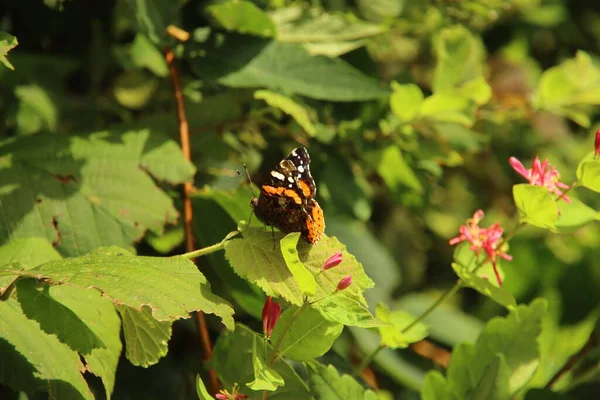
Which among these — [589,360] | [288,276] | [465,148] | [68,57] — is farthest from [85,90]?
[589,360]

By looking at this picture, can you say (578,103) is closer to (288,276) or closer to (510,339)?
(510,339)

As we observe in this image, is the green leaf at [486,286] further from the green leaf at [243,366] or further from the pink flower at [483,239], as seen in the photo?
the green leaf at [243,366]

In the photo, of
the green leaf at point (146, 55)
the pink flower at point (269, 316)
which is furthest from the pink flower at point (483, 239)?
the green leaf at point (146, 55)

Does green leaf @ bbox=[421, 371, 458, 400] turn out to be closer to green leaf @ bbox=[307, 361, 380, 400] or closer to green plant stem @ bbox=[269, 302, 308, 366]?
green leaf @ bbox=[307, 361, 380, 400]

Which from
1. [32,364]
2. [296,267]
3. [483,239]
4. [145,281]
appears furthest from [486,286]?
[32,364]

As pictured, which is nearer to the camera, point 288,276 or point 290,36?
point 288,276

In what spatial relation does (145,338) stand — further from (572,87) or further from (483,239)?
(572,87)
